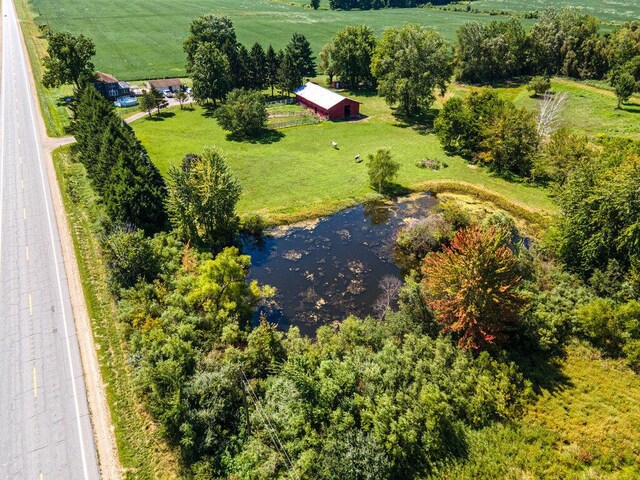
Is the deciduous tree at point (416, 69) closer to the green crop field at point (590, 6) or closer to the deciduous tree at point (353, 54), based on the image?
the deciduous tree at point (353, 54)

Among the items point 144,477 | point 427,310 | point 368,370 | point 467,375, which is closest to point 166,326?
point 144,477

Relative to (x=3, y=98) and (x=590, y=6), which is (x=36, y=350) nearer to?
(x=3, y=98)

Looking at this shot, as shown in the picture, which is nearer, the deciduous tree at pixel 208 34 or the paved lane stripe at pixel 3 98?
the paved lane stripe at pixel 3 98

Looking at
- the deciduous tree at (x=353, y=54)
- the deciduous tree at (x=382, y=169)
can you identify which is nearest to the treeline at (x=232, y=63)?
the deciduous tree at (x=353, y=54)

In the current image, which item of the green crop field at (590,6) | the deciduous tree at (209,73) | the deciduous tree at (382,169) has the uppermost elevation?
the green crop field at (590,6)

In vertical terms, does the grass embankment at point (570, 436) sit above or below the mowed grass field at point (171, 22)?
below

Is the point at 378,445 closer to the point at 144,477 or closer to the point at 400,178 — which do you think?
the point at 144,477
